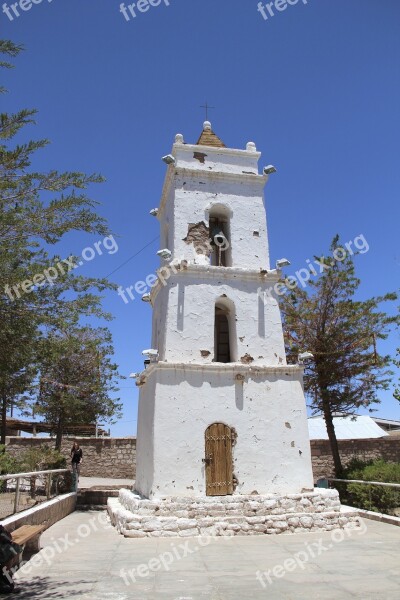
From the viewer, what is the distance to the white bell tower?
36.7ft

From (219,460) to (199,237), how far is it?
5.89 meters

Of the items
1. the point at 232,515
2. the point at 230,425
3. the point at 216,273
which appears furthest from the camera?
the point at 216,273

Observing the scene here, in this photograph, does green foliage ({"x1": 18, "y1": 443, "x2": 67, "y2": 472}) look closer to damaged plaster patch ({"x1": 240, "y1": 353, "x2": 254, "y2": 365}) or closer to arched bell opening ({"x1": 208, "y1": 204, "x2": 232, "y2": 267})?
damaged plaster patch ({"x1": 240, "y1": 353, "x2": 254, "y2": 365})

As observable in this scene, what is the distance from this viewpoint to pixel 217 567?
7.43 meters

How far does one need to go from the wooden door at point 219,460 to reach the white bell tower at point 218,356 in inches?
0.9

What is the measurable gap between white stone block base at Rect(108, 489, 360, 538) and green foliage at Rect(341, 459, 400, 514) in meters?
2.43

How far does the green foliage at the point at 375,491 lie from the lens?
13.0 m

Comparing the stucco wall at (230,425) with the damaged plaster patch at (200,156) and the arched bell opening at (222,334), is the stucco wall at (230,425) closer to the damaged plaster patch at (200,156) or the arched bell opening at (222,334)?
the arched bell opening at (222,334)

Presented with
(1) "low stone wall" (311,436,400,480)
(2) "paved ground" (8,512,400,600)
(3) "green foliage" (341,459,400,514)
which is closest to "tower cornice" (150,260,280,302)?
(2) "paved ground" (8,512,400,600)

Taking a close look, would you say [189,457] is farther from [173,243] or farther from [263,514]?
[173,243]

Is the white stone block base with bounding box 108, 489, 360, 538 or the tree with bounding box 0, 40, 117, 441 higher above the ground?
the tree with bounding box 0, 40, 117, 441

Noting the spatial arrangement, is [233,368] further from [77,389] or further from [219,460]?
[77,389]

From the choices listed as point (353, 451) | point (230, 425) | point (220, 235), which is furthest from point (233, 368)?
point (353, 451)

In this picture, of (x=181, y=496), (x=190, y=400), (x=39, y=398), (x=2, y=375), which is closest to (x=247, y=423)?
(x=190, y=400)
